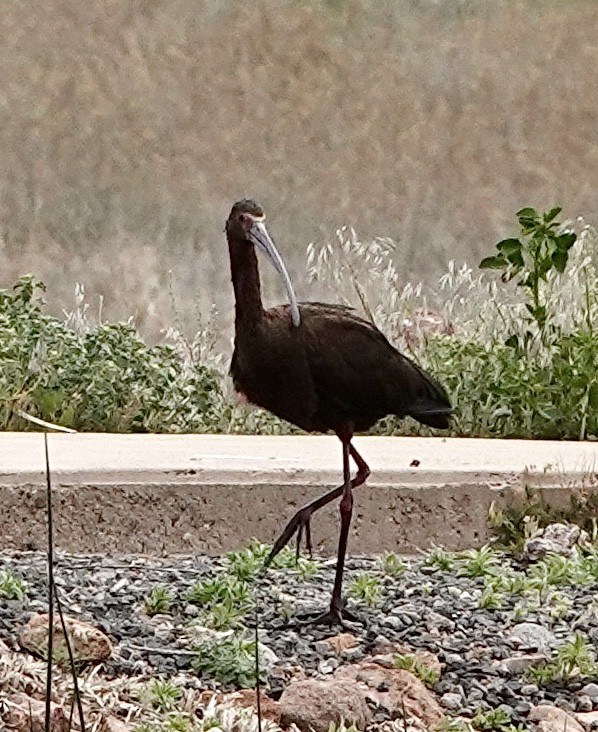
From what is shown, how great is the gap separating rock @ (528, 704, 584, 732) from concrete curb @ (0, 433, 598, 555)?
1.80 metres

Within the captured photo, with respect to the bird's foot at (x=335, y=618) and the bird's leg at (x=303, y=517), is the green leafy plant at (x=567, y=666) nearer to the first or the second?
the bird's foot at (x=335, y=618)

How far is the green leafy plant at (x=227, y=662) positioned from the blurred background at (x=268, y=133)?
210 inches

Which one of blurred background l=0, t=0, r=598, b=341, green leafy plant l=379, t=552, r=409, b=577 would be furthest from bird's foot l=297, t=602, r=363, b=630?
blurred background l=0, t=0, r=598, b=341

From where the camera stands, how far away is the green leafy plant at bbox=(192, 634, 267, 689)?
362 centimetres

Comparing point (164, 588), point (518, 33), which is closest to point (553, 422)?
point (164, 588)

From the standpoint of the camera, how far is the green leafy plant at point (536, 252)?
722 cm

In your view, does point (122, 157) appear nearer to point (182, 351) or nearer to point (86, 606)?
point (182, 351)

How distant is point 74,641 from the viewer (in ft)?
11.9

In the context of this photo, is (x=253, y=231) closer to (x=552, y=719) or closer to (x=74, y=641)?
(x=74, y=641)

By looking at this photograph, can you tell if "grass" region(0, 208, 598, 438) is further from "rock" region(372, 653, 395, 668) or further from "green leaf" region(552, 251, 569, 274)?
"rock" region(372, 653, 395, 668)

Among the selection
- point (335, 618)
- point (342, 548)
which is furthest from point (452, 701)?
point (342, 548)

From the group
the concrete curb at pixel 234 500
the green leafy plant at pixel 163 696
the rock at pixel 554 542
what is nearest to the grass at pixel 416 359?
the concrete curb at pixel 234 500

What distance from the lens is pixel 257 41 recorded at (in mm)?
9766

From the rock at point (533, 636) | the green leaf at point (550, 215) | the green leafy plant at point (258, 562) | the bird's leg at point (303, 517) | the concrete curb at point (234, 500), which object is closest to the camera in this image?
the rock at point (533, 636)
